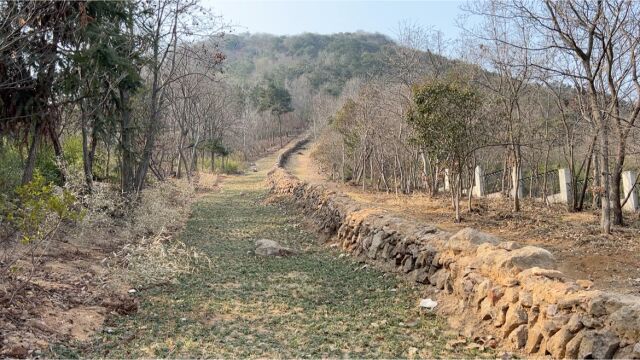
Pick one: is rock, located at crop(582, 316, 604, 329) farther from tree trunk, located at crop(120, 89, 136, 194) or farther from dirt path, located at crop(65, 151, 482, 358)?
tree trunk, located at crop(120, 89, 136, 194)

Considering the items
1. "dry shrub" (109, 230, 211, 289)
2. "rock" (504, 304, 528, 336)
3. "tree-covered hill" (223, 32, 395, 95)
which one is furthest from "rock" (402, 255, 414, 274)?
"tree-covered hill" (223, 32, 395, 95)

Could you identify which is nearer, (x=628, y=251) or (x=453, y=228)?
(x=628, y=251)

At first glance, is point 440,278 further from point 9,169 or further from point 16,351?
point 9,169

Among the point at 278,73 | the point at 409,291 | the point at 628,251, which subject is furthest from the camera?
the point at 278,73

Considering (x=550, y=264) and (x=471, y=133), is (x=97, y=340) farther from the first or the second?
(x=471, y=133)

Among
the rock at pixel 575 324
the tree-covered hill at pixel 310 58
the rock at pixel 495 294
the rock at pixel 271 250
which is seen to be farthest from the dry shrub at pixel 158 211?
the tree-covered hill at pixel 310 58

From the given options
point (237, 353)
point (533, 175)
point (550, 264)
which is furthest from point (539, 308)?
point (533, 175)

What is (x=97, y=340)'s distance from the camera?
17.5ft

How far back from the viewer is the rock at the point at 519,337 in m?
5.08

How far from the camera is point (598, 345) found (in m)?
4.23

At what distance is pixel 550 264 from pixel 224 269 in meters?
5.35

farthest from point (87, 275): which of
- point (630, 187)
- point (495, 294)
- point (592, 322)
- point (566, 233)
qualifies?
point (630, 187)

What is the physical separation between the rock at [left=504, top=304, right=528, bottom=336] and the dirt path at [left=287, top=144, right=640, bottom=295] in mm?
2208

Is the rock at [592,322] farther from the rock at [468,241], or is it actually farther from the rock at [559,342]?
the rock at [468,241]
